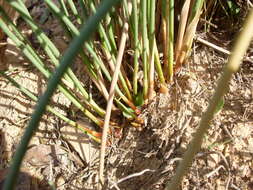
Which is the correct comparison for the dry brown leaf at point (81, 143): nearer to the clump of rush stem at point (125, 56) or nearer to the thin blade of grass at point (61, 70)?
the clump of rush stem at point (125, 56)

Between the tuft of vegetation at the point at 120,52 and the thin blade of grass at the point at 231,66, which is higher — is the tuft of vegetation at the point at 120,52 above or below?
above

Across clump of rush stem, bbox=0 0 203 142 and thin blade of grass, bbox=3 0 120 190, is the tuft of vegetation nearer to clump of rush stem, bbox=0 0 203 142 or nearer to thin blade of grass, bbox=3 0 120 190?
clump of rush stem, bbox=0 0 203 142

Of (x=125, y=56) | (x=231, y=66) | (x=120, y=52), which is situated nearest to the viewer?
(x=231, y=66)

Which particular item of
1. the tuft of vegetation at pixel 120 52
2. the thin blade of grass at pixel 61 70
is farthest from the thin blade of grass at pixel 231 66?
the tuft of vegetation at pixel 120 52

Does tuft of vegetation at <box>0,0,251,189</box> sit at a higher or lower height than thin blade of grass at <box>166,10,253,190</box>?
higher

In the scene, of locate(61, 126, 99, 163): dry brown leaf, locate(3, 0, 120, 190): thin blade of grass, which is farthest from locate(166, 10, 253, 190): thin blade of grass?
locate(61, 126, 99, 163): dry brown leaf

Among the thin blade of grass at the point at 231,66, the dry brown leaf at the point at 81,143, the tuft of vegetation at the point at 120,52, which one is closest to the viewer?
the thin blade of grass at the point at 231,66

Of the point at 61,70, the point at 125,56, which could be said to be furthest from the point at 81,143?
the point at 61,70

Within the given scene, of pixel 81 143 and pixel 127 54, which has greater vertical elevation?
pixel 127 54

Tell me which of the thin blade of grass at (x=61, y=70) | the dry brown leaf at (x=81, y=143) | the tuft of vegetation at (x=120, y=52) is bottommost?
the thin blade of grass at (x=61, y=70)

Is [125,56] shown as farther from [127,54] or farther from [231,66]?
[231,66]

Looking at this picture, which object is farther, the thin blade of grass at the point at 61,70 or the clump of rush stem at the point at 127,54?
the clump of rush stem at the point at 127,54

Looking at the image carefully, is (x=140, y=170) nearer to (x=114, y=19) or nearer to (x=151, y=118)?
(x=151, y=118)
